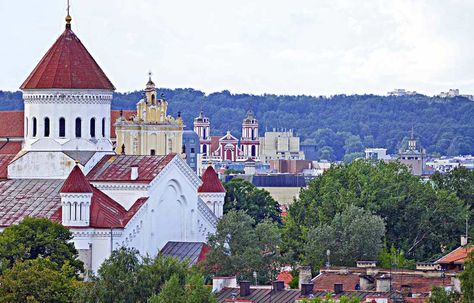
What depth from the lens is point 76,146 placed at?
109062 mm

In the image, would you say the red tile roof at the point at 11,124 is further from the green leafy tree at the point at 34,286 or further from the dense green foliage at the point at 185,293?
the dense green foliage at the point at 185,293

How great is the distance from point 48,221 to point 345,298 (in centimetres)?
2694

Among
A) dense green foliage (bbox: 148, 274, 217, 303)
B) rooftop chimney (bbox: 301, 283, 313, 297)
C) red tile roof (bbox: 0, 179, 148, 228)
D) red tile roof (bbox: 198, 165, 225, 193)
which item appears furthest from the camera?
red tile roof (bbox: 198, 165, 225, 193)

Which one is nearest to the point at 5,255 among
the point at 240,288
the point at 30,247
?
the point at 30,247

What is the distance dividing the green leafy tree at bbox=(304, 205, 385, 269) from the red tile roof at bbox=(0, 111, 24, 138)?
90.8ft

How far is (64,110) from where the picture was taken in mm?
108812

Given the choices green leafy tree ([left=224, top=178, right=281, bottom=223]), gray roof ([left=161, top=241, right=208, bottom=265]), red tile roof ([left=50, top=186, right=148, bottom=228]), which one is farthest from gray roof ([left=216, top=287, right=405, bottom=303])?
green leafy tree ([left=224, top=178, right=281, bottom=223])

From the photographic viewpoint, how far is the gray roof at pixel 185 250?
10150 centimetres

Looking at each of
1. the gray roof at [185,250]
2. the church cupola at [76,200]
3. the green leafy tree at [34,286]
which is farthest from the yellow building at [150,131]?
the green leafy tree at [34,286]

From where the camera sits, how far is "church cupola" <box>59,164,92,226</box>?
9956 cm

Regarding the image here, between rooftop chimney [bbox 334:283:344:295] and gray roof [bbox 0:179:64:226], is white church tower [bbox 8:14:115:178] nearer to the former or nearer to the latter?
gray roof [bbox 0:179:64:226]

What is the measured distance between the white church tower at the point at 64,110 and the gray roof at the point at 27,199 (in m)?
1.45

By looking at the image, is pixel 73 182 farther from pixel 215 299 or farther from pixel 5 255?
pixel 215 299

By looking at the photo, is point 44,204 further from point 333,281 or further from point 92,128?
point 333,281
